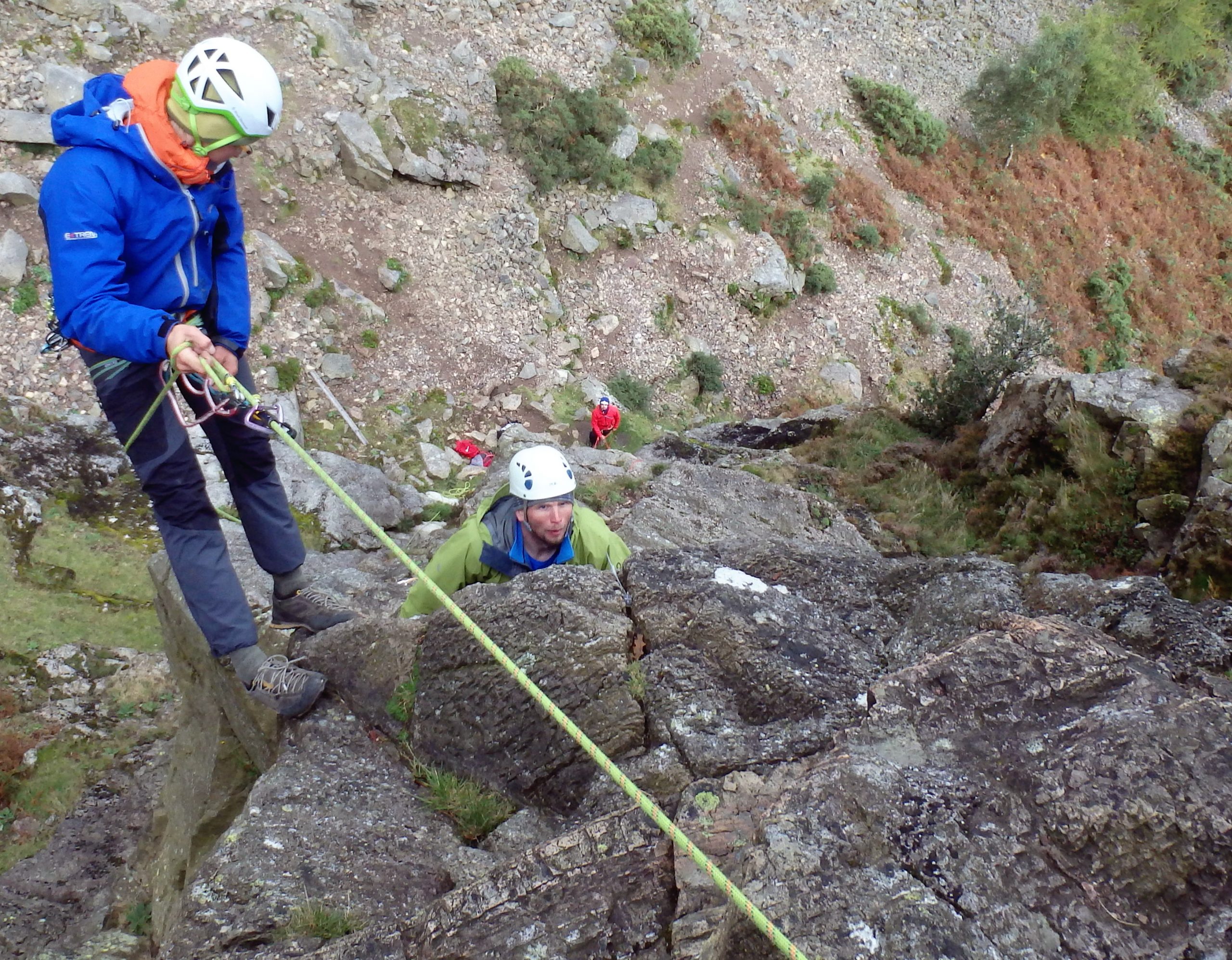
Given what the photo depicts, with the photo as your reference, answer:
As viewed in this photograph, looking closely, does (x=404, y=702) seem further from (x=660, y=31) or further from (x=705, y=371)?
(x=660, y=31)

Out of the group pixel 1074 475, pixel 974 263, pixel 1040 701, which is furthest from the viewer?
pixel 974 263

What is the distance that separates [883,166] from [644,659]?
2794 centimetres

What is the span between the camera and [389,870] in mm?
3586

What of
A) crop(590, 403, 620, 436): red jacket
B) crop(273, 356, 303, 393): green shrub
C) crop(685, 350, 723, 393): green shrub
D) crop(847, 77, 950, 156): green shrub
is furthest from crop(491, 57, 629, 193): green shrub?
crop(847, 77, 950, 156): green shrub

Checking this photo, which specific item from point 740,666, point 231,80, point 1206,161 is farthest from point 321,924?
point 1206,161

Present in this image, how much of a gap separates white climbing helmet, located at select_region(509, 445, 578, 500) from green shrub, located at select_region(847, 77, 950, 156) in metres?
27.9

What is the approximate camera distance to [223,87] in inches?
148

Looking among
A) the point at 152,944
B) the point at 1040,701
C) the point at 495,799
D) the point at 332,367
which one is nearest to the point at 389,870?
the point at 495,799

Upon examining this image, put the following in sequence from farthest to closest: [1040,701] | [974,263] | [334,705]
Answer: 1. [974,263]
2. [334,705]
3. [1040,701]

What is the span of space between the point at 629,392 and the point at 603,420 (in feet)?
9.23

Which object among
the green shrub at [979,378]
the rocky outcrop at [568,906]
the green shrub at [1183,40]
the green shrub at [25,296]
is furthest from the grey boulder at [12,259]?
the green shrub at [1183,40]

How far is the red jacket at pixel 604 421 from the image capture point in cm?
1534

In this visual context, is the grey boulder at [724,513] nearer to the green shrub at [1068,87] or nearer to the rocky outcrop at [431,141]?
the rocky outcrop at [431,141]

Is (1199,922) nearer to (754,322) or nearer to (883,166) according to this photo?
(754,322)
